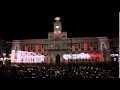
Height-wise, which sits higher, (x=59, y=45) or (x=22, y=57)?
(x=59, y=45)

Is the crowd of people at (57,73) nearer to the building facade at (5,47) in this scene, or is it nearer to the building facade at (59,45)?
the building facade at (59,45)

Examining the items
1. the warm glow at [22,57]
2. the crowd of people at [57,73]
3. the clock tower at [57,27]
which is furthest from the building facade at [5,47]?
the crowd of people at [57,73]

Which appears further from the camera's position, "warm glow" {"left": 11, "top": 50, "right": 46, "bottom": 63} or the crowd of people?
"warm glow" {"left": 11, "top": 50, "right": 46, "bottom": 63}

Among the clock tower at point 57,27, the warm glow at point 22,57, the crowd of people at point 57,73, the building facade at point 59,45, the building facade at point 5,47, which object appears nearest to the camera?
the crowd of people at point 57,73

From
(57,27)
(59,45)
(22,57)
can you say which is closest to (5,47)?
(22,57)

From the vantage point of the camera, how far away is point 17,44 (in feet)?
217

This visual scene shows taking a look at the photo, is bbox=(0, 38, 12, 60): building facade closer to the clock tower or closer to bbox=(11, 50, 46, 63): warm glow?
bbox=(11, 50, 46, 63): warm glow

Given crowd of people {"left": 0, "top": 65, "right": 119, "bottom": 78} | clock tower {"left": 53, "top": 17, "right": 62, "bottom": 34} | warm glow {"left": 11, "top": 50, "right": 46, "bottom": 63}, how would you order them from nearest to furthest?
crowd of people {"left": 0, "top": 65, "right": 119, "bottom": 78} < warm glow {"left": 11, "top": 50, "right": 46, "bottom": 63} < clock tower {"left": 53, "top": 17, "right": 62, "bottom": 34}

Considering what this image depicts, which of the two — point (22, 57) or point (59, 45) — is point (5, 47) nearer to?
point (22, 57)

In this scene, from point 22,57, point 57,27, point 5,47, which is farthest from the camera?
point 57,27

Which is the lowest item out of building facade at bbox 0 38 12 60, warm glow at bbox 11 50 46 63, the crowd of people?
the crowd of people

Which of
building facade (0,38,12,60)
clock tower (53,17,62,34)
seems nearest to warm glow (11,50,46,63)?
building facade (0,38,12,60)

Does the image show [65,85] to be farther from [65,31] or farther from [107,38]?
[65,31]

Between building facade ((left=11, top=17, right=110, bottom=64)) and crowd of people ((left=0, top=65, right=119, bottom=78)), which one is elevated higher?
building facade ((left=11, top=17, right=110, bottom=64))
